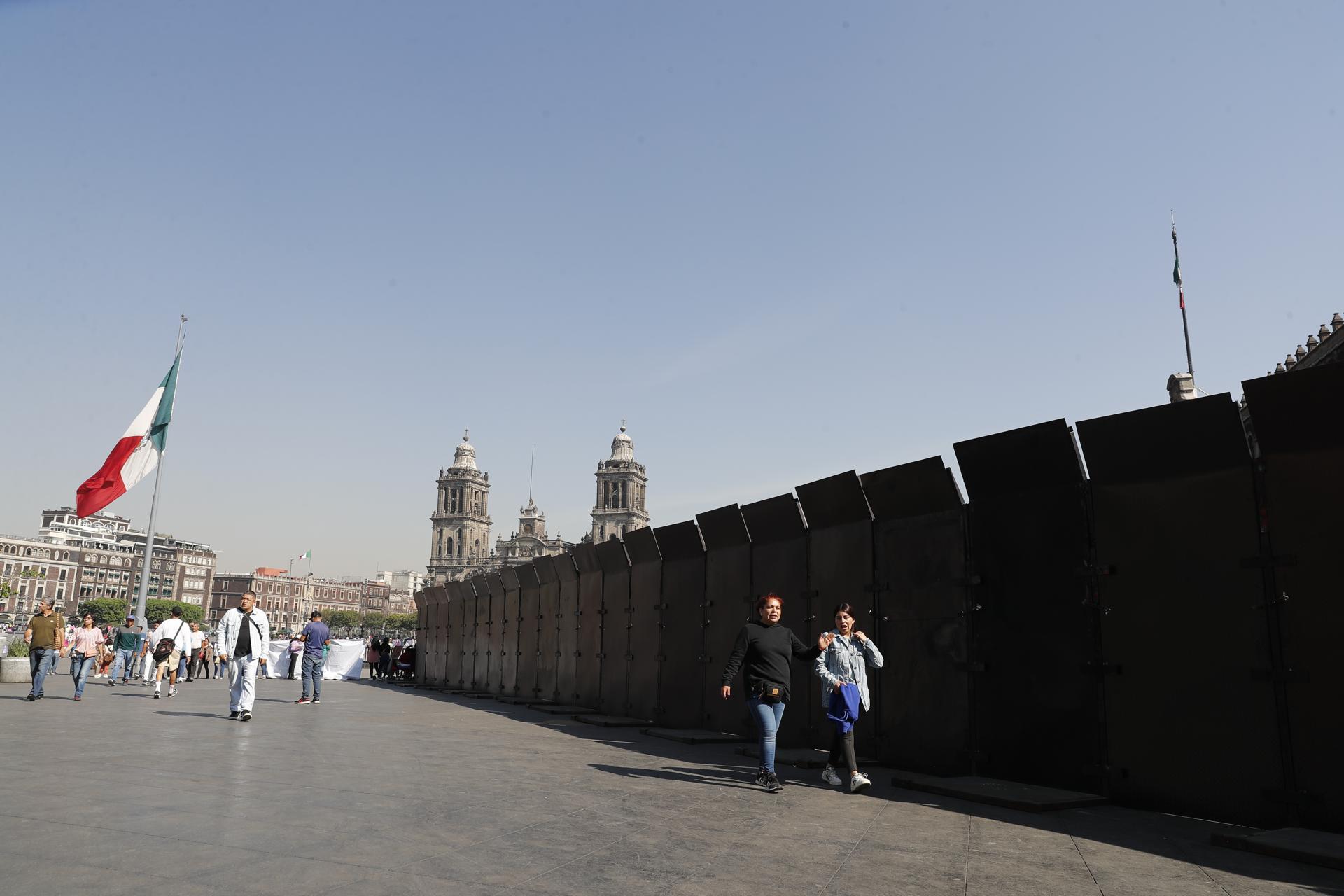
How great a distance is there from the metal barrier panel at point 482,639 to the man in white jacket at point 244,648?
998 centimetres

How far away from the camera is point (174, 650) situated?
65.7 ft

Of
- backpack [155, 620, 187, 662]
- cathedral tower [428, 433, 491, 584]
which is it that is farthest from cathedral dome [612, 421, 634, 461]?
backpack [155, 620, 187, 662]

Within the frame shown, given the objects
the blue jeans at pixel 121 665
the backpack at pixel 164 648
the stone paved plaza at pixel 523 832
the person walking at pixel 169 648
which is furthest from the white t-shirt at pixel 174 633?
the stone paved plaza at pixel 523 832

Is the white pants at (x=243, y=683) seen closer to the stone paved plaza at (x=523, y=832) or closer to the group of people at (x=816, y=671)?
the stone paved plaza at (x=523, y=832)

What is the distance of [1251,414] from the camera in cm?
708

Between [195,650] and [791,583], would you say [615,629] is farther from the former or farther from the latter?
[195,650]

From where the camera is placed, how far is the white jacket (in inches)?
566

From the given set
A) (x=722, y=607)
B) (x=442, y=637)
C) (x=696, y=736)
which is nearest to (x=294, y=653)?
(x=442, y=637)

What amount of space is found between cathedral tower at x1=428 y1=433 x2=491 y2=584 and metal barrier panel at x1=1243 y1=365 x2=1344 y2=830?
17761cm

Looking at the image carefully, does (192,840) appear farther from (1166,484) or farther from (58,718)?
(58,718)

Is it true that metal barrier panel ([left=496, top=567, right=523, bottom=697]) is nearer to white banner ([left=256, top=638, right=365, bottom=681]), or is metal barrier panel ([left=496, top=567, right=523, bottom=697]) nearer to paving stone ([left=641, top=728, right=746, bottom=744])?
paving stone ([left=641, top=728, right=746, bottom=744])

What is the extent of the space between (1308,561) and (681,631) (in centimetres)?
914

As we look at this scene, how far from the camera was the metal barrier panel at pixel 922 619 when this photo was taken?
30.3 feet

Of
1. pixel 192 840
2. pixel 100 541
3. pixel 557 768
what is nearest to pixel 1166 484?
pixel 557 768
